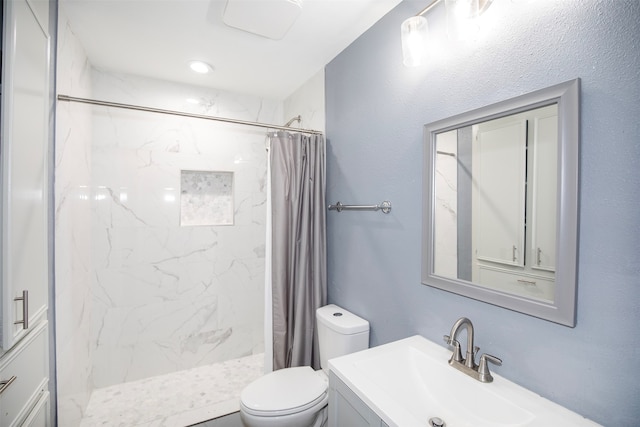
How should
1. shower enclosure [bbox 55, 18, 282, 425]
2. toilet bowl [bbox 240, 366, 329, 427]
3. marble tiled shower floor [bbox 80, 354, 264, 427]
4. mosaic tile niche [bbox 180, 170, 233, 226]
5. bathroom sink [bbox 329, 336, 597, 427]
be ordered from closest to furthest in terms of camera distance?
bathroom sink [bbox 329, 336, 597, 427]
toilet bowl [bbox 240, 366, 329, 427]
marble tiled shower floor [bbox 80, 354, 264, 427]
shower enclosure [bbox 55, 18, 282, 425]
mosaic tile niche [bbox 180, 170, 233, 226]

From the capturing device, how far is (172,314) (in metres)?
2.43

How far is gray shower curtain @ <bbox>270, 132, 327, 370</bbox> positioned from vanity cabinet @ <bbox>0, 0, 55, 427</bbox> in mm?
1121

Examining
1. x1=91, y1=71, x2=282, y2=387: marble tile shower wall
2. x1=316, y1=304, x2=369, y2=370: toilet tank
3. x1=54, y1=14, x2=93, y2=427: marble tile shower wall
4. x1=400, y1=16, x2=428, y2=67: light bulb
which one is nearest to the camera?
x1=400, y1=16, x2=428, y2=67: light bulb

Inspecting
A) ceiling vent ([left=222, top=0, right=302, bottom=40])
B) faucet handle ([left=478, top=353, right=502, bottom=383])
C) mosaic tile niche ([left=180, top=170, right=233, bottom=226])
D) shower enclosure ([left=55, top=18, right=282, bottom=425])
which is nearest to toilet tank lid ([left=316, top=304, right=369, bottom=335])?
faucet handle ([left=478, top=353, right=502, bottom=383])

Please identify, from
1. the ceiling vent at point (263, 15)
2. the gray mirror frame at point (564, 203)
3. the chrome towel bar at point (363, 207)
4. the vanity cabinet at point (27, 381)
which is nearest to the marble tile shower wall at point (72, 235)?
the vanity cabinet at point (27, 381)

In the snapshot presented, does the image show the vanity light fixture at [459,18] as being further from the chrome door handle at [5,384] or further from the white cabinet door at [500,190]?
the chrome door handle at [5,384]

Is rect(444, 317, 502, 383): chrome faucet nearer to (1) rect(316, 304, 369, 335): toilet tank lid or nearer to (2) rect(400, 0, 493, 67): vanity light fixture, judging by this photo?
(1) rect(316, 304, 369, 335): toilet tank lid

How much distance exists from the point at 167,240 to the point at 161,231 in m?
0.09

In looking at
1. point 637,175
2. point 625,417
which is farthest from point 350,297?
point 637,175

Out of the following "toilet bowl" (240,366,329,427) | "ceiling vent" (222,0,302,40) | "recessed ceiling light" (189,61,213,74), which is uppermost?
"recessed ceiling light" (189,61,213,74)

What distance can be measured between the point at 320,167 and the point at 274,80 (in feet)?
3.04

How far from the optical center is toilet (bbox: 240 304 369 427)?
142cm

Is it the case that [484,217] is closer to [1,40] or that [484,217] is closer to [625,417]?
[625,417]

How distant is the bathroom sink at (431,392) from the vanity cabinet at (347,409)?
30mm
